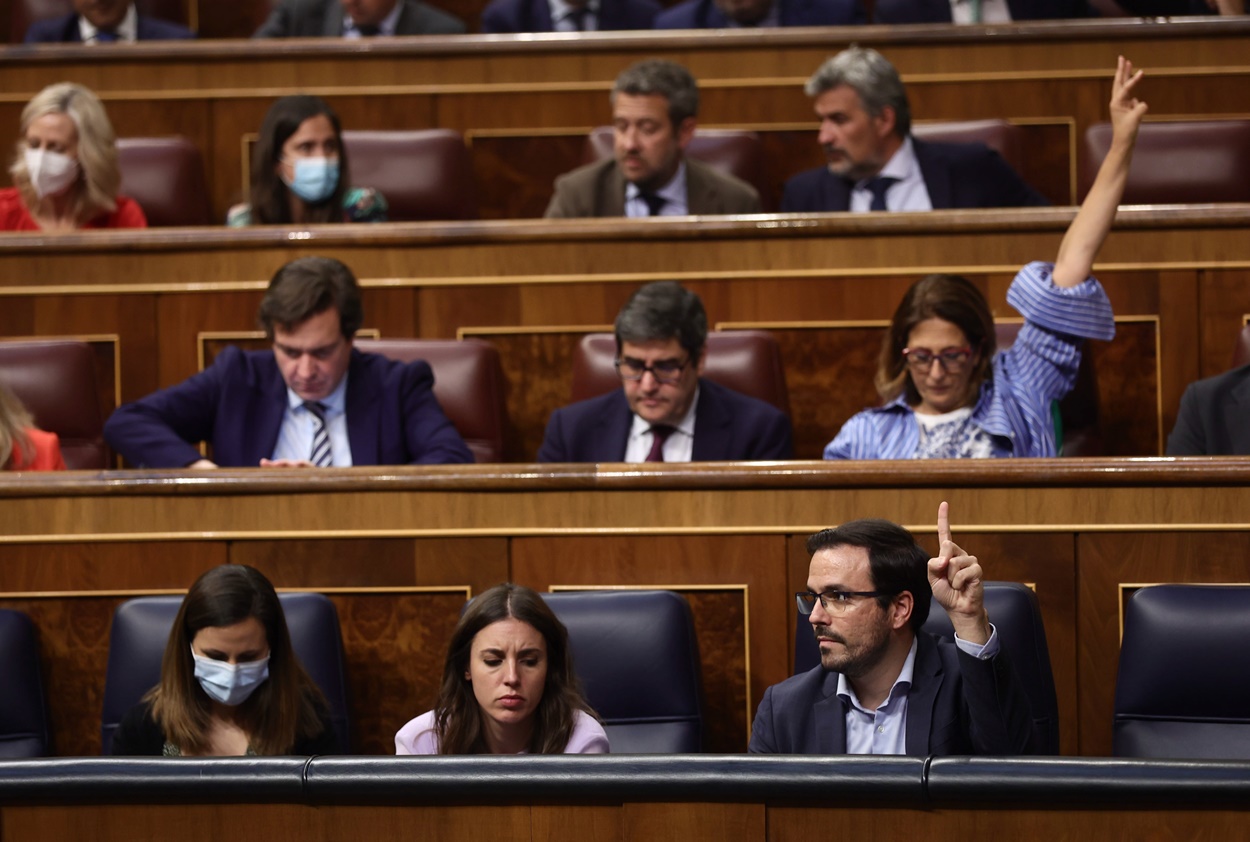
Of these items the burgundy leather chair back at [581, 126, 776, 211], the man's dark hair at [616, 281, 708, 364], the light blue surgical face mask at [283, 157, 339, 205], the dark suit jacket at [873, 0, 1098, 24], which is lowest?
the man's dark hair at [616, 281, 708, 364]

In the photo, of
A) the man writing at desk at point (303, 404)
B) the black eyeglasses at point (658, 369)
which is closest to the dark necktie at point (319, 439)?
the man writing at desk at point (303, 404)

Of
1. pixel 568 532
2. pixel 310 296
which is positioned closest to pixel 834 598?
pixel 568 532

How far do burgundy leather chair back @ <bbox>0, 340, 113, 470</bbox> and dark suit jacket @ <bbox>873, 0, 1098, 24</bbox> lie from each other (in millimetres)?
1337

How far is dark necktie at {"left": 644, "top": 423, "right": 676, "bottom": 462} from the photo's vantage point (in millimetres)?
1661

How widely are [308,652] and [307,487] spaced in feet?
0.49

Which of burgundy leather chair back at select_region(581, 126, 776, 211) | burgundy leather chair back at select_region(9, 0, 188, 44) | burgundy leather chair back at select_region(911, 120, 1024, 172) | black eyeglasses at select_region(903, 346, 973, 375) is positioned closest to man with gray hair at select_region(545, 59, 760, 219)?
burgundy leather chair back at select_region(581, 126, 776, 211)

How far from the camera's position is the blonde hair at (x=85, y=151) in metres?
2.09

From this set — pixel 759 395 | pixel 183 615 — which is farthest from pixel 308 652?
pixel 759 395

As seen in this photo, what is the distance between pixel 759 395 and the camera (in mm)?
1767

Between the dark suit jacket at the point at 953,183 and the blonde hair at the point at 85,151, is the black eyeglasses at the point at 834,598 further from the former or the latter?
the blonde hair at the point at 85,151

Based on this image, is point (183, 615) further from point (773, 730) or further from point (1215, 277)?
point (1215, 277)

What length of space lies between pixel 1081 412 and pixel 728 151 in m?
A: 0.69

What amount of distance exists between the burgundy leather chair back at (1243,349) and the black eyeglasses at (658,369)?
539mm

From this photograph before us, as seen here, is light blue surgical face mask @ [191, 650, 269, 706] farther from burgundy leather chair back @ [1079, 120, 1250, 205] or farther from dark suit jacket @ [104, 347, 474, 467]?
burgundy leather chair back @ [1079, 120, 1250, 205]
